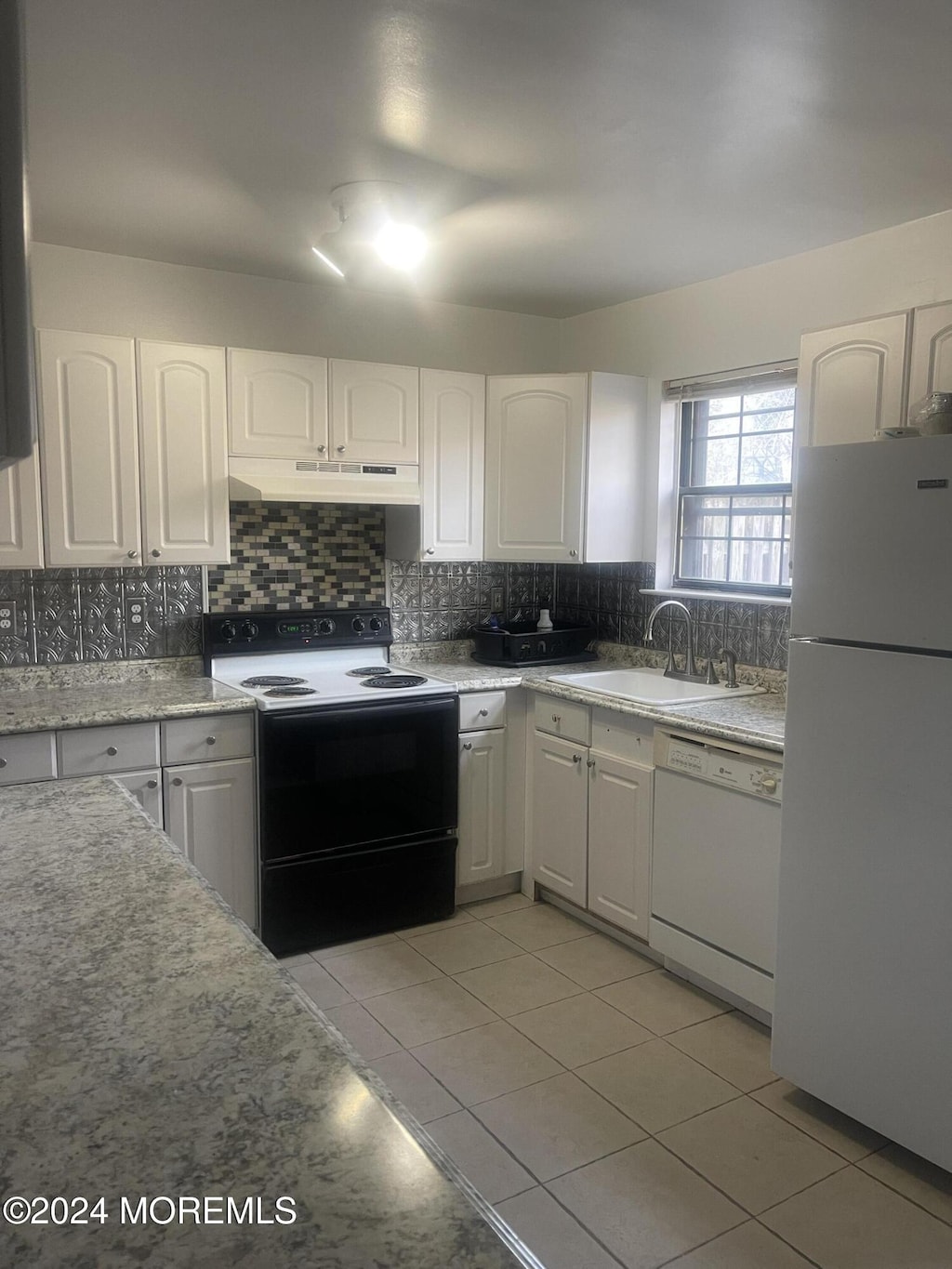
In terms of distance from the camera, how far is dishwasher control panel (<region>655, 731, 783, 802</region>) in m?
2.67

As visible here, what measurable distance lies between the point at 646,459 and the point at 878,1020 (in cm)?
240

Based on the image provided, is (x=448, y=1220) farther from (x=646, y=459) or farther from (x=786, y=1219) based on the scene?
(x=646, y=459)

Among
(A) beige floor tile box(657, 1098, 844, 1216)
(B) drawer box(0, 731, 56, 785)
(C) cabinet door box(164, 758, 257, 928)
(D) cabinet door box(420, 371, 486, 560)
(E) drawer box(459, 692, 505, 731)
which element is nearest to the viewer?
(A) beige floor tile box(657, 1098, 844, 1216)

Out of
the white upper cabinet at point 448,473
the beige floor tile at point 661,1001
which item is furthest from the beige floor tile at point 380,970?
the white upper cabinet at point 448,473

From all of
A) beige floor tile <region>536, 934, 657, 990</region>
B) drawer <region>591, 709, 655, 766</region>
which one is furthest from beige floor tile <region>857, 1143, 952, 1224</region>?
drawer <region>591, 709, 655, 766</region>

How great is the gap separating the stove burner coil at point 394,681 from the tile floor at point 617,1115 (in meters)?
0.93

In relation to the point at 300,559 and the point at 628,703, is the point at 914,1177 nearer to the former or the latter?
the point at 628,703

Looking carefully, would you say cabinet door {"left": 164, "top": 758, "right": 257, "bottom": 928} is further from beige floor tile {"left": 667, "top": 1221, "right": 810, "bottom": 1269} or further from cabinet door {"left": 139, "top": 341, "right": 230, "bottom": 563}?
beige floor tile {"left": 667, "top": 1221, "right": 810, "bottom": 1269}

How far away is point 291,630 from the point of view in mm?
3736

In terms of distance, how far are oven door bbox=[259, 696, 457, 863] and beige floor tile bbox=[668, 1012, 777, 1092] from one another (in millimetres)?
1182

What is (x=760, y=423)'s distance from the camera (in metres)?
3.50

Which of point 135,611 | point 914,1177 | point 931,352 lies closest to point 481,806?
point 135,611

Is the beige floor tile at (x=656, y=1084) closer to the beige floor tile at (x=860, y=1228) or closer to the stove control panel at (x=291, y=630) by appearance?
the beige floor tile at (x=860, y=1228)

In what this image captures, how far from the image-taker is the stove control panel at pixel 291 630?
3.56 m
